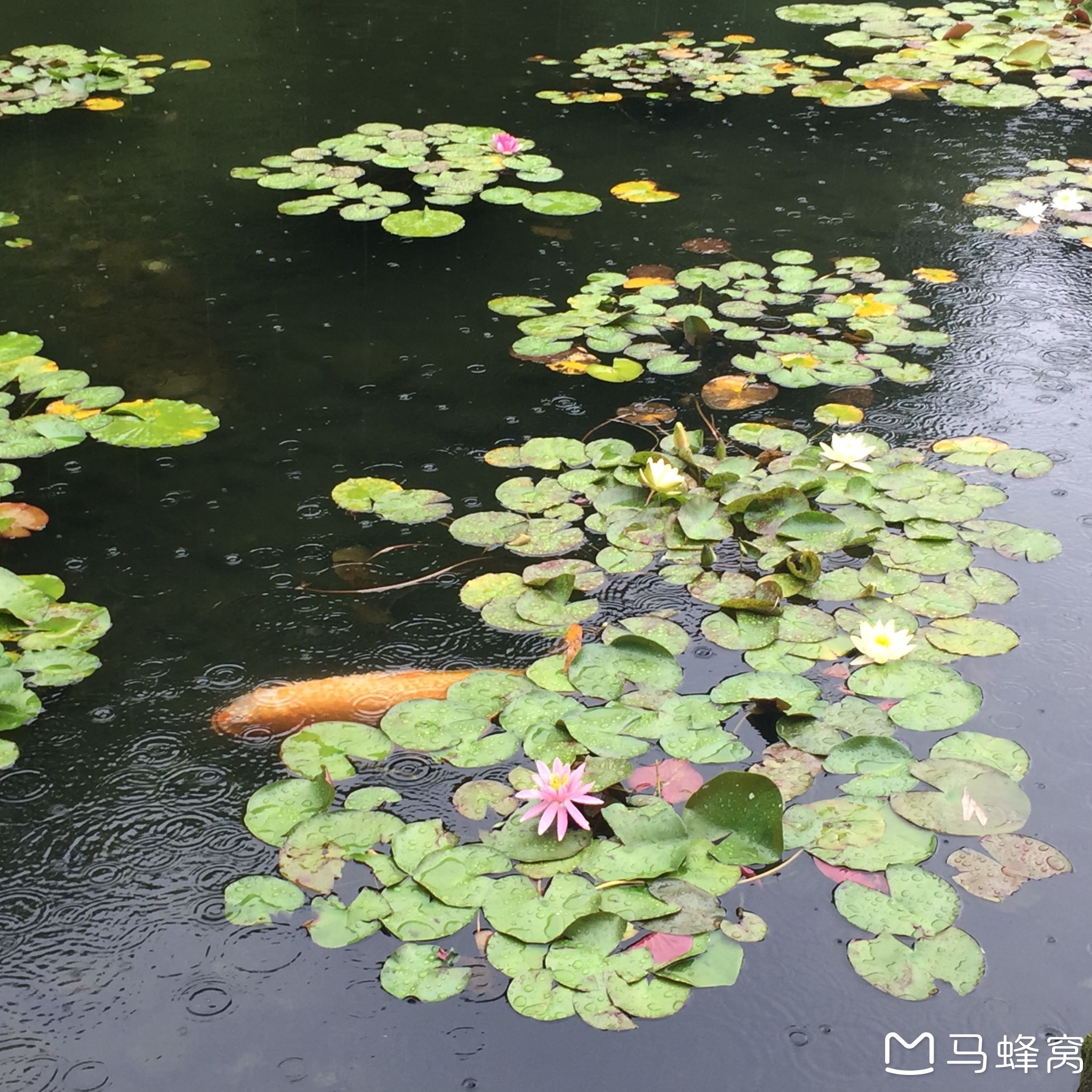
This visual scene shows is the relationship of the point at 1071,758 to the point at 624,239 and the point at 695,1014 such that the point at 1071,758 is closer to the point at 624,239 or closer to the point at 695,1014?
the point at 695,1014

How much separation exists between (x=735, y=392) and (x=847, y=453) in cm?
44

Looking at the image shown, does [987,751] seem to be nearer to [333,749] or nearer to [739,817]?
[739,817]

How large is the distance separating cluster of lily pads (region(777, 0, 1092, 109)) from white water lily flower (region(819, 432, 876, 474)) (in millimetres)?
2941

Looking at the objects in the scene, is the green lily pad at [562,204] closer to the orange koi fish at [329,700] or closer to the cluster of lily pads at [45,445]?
the cluster of lily pads at [45,445]

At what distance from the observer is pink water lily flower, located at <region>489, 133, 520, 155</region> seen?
4328 mm

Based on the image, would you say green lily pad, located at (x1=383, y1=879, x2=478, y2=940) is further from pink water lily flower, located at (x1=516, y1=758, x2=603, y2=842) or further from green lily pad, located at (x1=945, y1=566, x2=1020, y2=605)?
green lily pad, located at (x1=945, y1=566, x2=1020, y2=605)

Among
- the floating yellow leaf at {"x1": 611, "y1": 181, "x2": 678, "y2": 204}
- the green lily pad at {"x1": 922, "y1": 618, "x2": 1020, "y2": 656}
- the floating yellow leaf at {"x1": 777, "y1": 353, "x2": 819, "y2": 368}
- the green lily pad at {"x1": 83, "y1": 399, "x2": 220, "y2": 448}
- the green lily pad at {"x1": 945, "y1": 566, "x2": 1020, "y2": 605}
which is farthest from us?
the floating yellow leaf at {"x1": 611, "y1": 181, "x2": 678, "y2": 204}

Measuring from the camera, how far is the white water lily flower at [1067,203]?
387cm

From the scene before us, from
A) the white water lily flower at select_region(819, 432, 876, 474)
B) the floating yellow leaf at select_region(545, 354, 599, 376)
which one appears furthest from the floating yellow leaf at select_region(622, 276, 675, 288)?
the white water lily flower at select_region(819, 432, 876, 474)

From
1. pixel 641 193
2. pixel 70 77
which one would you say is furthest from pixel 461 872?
pixel 70 77

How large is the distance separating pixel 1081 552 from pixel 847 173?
2351 millimetres

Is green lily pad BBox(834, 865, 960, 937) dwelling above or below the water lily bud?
below

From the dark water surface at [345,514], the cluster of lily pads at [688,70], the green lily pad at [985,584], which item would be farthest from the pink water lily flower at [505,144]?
the green lily pad at [985,584]

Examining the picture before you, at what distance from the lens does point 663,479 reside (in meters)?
2.44
